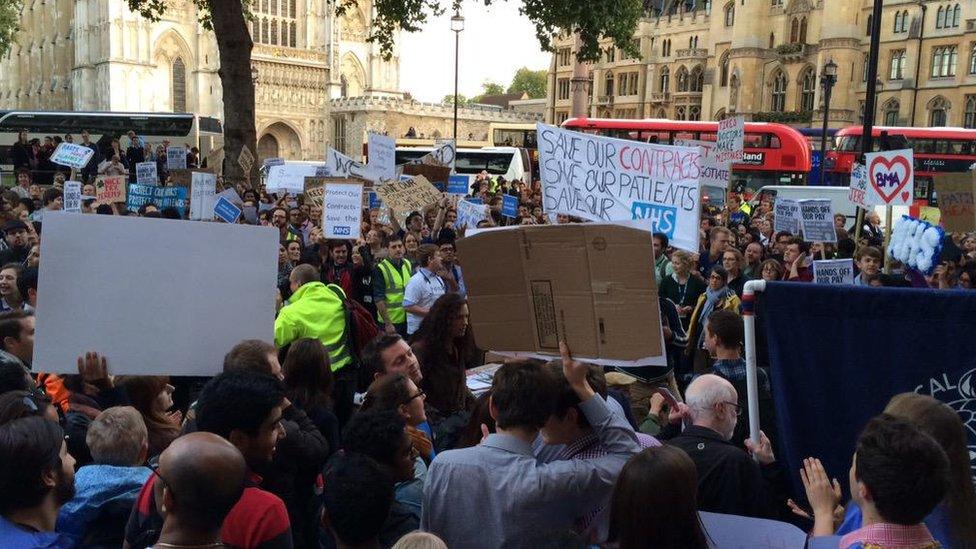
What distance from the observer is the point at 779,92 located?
52719 mm

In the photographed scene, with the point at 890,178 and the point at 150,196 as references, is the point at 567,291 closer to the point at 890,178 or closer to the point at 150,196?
the point at 890,178

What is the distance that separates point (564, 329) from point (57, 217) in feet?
7.37

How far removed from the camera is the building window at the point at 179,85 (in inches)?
2195

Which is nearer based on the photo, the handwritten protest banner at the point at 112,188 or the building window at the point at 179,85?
the handwritten protest banner at the point at 112,188

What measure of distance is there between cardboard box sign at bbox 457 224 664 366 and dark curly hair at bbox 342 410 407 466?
62 centimetres

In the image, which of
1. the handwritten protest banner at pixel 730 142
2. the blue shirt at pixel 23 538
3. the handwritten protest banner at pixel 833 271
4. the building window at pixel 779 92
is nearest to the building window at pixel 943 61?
the building window at pixel 779 92

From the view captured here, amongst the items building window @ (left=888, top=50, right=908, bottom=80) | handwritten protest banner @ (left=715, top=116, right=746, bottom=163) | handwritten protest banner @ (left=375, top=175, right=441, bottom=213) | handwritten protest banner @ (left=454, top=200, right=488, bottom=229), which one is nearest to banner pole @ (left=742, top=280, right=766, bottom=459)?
handwritten protest banner @ (left=375, top=175, right=441, bottom=213)

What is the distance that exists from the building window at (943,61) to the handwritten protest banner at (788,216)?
146 ft

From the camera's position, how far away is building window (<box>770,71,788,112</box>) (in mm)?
52562

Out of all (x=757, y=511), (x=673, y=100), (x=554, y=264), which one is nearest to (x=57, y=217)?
(x=554, y=264)

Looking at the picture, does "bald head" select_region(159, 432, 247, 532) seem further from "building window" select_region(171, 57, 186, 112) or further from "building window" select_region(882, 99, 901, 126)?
"building window" select_region(171, 57, 186, 112)

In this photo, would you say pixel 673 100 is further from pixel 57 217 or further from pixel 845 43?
pixel 57 217

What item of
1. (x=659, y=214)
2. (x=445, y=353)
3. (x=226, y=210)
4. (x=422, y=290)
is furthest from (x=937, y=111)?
(x=445, y=353)

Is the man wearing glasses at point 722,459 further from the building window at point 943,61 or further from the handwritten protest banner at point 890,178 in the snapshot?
the building window at point 943,61
